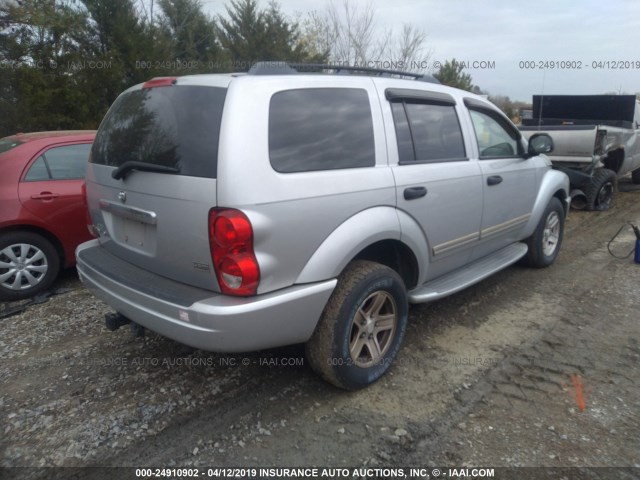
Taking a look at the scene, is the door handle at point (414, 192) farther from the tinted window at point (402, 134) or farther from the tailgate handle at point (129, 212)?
the tailgate handle at point (129, 212)

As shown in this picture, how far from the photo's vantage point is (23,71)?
9477 mm

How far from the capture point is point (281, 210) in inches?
92.7

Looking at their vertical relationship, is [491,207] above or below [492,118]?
below

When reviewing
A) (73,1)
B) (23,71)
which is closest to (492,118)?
(23,71)

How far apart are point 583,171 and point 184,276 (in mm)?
7750

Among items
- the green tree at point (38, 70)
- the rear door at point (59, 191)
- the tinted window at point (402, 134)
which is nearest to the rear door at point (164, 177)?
the tinted window at point (402, 134)

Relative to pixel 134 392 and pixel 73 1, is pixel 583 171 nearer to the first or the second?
pixel 134 392

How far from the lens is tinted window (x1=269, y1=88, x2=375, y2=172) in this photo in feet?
8.11

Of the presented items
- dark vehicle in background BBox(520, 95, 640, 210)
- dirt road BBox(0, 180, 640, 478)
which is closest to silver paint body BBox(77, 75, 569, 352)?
dirt road BBox(0, 180, 640, 478)

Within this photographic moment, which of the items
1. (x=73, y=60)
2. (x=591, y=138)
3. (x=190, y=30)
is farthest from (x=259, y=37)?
(x=591, y=138)

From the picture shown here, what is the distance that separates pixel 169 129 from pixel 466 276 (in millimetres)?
2488

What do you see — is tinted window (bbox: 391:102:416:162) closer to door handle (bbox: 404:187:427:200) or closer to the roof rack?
door handle (bbox: 404:187:427:200)

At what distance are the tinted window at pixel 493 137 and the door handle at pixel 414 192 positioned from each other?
1.02m

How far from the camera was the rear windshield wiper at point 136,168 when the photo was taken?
248 centimetres
